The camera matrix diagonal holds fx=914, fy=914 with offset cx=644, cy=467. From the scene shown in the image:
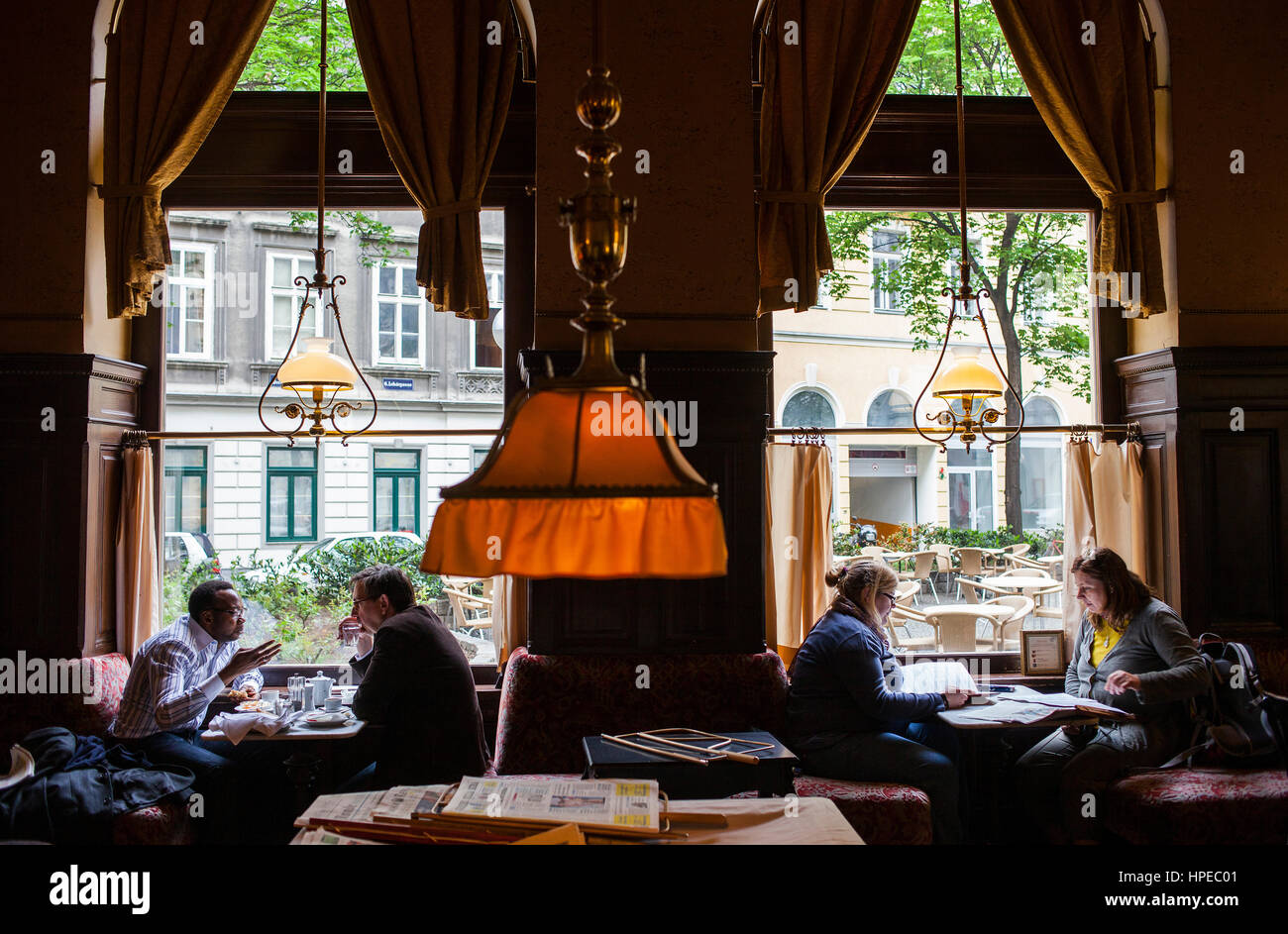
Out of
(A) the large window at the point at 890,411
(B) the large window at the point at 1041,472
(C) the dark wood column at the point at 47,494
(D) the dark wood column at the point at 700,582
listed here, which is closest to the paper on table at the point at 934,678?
(D) the dark wood column at the point at 700,582

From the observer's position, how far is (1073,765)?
3.87 metres

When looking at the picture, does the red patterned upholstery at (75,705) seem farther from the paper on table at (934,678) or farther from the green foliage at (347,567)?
the paper on table at (934,678)

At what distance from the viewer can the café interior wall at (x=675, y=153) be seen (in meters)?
4.46

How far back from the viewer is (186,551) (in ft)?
15.8

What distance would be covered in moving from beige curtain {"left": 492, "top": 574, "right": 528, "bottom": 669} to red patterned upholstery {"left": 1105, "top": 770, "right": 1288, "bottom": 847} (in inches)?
110

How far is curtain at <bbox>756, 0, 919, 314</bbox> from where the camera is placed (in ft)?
15.0

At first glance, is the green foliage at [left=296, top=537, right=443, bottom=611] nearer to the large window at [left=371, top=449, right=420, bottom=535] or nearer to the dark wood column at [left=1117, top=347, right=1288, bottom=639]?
the large window at [left=371, top=449, right=420, bottom=535]

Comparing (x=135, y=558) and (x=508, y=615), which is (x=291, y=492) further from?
(x=508, y=615)

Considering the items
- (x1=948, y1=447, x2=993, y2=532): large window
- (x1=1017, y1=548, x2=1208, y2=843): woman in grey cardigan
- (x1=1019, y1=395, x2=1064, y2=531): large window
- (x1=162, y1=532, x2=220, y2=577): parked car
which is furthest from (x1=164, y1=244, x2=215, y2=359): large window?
(x1=1017, y1=548, x2=1208, y2=843): woman in grey cardigan

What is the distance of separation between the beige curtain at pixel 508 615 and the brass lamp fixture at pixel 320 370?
1130 mm

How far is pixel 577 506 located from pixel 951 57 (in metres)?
4.51

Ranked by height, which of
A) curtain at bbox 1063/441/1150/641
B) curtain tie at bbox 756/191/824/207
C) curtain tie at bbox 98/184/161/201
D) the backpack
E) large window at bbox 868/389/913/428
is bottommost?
the backpack

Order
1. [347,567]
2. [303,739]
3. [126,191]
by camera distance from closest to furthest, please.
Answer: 1. [303,739]
2. [126,191]
3. [347,567]
